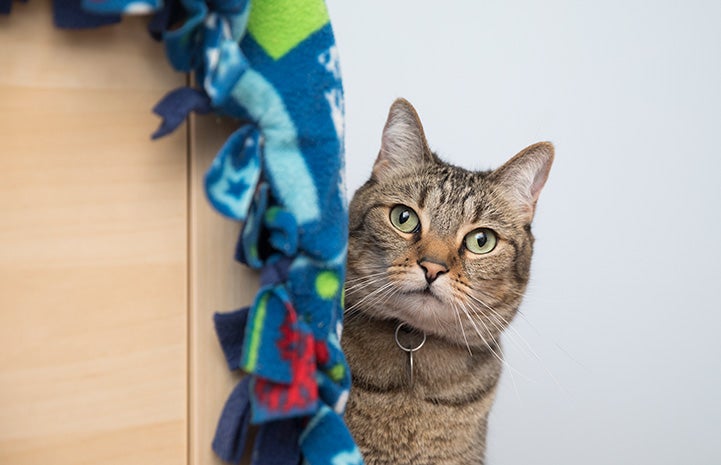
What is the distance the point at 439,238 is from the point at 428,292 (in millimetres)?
100

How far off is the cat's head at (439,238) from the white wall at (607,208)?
0.38 metres

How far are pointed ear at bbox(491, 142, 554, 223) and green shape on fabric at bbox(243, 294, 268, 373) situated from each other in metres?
0.62

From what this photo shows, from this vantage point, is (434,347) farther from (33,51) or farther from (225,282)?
(33,51)

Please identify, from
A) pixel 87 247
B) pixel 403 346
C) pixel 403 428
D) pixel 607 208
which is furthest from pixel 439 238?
pixel 607 208

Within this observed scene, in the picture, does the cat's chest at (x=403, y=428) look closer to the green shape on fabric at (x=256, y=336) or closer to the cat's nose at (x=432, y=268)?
the cat's nose at (x=432, y=268)

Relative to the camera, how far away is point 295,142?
0.64 meters

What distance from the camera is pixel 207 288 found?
2.17ft

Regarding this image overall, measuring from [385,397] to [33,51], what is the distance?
67cm

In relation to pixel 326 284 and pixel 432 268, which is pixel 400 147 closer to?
pixel 432 268

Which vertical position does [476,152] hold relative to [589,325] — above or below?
above

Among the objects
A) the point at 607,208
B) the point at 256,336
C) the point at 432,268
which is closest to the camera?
the point at 256,336

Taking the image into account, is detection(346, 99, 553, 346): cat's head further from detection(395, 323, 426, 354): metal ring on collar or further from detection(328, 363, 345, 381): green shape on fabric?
detection(328, 363, 345, 381): green shape on fabric

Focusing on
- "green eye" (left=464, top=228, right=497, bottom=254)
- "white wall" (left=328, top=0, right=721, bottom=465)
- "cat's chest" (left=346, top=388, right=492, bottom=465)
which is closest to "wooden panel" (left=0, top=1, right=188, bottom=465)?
"cat's chest" (left=346, top=388, right=492, bottom=465)

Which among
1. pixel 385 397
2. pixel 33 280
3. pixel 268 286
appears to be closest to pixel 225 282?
pixel 268 286
